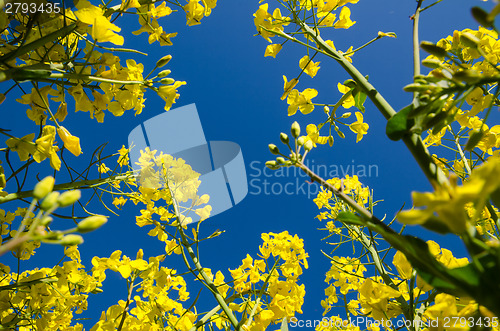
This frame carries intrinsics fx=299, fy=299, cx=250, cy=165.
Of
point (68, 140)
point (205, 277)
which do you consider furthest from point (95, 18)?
point (205, 277)

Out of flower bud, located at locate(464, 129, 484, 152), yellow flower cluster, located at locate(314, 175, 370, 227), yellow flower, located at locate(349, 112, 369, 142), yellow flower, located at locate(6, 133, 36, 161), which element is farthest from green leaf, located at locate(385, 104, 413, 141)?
yellow flower cluster, located at locate(314, 175, 370, 227)

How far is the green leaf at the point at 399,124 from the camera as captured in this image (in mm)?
702

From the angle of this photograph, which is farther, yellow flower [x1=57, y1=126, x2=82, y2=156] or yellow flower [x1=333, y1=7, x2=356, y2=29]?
yellow flower [x1=333, y1=7, x2=356, y2=29]

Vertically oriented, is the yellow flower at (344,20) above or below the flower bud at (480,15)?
above

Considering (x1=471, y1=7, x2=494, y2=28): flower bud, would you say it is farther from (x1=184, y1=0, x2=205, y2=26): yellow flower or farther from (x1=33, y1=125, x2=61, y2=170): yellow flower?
(x1=184, y1=0, x2=205, y2=26): yellow flower

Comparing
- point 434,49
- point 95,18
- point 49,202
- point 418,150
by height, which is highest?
point 95,18

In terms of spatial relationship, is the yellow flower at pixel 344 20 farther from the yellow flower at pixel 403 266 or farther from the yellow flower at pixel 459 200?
the yellow flower at pixel 459 200

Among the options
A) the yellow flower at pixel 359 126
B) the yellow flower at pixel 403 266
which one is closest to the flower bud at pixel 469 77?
the yellow flower at pixel 403 266

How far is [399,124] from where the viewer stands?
2.34 ft

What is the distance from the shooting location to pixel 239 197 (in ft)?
8.73

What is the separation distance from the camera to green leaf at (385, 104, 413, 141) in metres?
0.70

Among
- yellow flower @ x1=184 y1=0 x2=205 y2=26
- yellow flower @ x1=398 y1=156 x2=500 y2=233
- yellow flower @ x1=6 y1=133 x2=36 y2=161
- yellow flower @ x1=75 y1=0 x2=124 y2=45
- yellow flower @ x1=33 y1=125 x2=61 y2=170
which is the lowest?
yellow flower @ x1=398 y1=156 x2=500 y2=233

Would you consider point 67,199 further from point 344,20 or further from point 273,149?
point 344,20

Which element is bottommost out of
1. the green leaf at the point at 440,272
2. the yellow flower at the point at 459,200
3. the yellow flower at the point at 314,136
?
the green leaf at the point at 440,272
